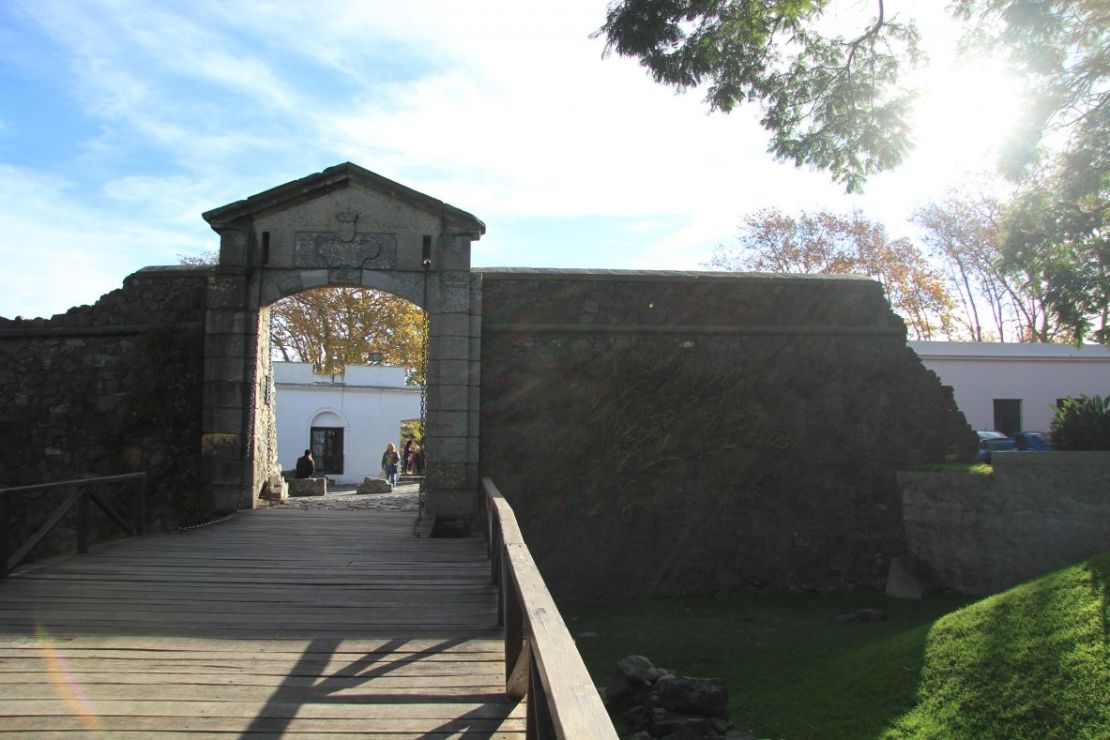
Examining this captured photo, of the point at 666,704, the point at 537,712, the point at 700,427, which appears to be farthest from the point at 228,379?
the point at 537,712

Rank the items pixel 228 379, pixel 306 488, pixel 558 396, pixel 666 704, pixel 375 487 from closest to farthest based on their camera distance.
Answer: pixel 666 704 < pixel 228 379 < pixel 558 396 < pixel 306 488 < pixel 375 487

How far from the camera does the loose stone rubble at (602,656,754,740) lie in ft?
20.5

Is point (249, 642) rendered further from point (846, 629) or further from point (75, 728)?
point (846, 629)

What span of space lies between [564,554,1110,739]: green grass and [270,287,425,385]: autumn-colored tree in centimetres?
2263

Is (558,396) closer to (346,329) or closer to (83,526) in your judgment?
(83,526)

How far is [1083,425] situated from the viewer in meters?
9.46

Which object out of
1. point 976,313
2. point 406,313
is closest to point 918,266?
point 976,313

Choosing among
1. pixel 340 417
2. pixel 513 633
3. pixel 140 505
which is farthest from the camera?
pixel 340 417

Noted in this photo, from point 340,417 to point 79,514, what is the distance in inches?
705

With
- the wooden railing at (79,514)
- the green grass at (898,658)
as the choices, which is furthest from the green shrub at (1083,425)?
the wooden railing at (79,514)

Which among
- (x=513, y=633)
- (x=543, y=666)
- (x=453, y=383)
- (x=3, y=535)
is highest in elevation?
(x=453, y=383)

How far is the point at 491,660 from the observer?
171 inches

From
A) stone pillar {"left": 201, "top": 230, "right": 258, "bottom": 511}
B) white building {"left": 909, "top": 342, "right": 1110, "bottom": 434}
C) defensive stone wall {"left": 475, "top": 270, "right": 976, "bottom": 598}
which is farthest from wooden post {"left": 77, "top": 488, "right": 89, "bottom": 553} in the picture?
white building {"left": 909, "top": 342, "right": 1110, "bottom": 434}

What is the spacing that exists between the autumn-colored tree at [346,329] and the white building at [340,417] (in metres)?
5.19
